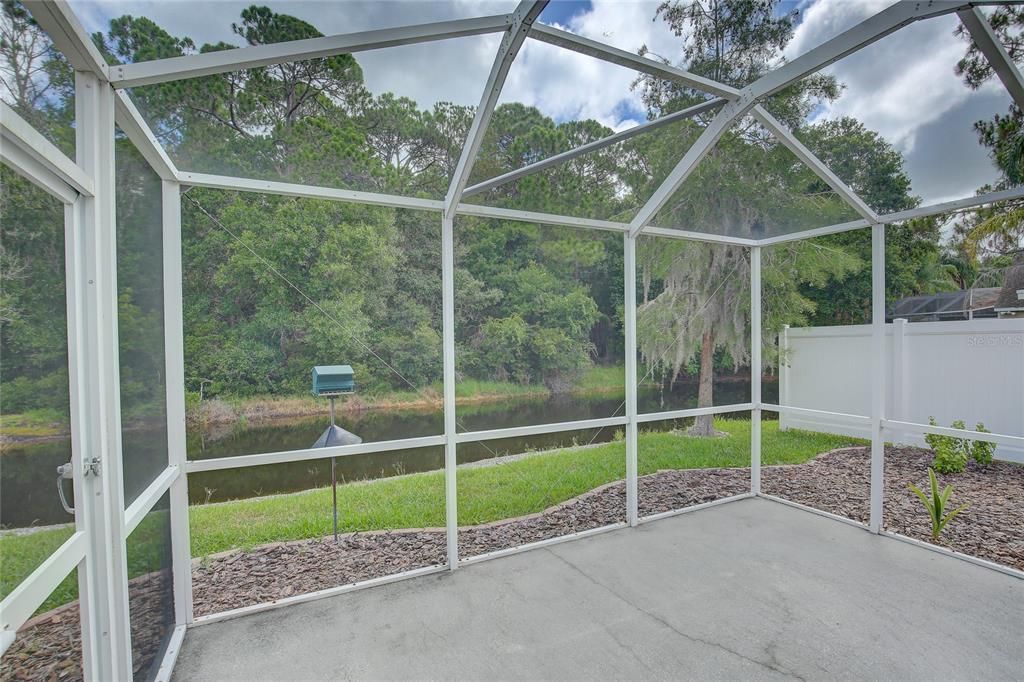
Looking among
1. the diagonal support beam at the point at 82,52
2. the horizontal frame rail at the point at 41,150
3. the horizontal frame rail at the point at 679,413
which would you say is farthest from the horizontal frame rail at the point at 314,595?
the diagonal support beam at the point at 82,52

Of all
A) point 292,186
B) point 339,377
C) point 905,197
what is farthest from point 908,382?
point 292,186

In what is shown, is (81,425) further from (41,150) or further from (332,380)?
(332,380)

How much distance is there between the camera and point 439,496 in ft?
12.6

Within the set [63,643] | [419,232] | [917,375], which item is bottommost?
[63,643]

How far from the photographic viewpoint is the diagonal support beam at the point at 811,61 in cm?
177

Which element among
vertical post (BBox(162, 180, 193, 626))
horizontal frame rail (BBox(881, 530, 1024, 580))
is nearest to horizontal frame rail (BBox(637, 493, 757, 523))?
horizontal frame rail (BBox(881, 530, 1024, 580))

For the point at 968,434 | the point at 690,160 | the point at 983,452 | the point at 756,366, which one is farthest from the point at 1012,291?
the point at 690,160

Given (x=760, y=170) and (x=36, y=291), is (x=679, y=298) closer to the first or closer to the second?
(x=760, y=170)

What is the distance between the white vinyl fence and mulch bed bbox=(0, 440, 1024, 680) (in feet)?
1.21

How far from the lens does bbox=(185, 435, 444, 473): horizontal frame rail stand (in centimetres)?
245

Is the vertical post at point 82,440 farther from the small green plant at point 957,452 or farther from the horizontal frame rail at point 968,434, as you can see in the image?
the small green plant at point 957,452

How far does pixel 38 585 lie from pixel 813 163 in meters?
3.91

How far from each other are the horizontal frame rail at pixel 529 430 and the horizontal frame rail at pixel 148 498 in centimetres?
150

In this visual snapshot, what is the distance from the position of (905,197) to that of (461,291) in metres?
3.13
